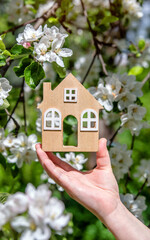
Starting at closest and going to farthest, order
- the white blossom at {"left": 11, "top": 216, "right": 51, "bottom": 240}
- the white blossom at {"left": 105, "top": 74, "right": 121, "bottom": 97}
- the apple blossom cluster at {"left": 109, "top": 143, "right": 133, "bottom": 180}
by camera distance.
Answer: the white blossom at {"left": 11, "top": 216, "right": 51, "bottom": 240} < the white blossom at {"left": 105, "top": 74, "right": 121, "bottom": 97} < the apple blossom cluster at {"left": 109, "top": 143, "right": 133, "bottom": 180}

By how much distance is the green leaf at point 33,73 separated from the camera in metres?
1.09

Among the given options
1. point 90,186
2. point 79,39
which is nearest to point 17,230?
point 90,186

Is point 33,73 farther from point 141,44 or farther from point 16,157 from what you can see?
point 141,44

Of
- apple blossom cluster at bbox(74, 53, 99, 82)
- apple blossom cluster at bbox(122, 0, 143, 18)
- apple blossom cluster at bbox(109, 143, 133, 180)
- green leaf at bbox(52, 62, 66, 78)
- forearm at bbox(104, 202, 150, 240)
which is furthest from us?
apple blossom cluster at bbox(74, 53, 99, 82)

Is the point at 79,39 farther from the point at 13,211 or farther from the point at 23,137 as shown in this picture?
the point at 13,211

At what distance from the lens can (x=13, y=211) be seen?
680 millimetres

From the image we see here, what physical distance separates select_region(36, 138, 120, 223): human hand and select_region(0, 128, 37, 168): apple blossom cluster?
28 cm

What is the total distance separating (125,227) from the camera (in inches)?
35.3

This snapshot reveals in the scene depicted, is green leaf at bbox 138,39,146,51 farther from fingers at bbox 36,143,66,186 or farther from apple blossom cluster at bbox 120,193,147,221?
fingers at bbox 36,143,66,186

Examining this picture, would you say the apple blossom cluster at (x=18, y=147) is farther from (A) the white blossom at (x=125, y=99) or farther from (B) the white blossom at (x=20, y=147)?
(A) the white blossom at (x=125, y=99)

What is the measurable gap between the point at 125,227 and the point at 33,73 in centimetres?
63

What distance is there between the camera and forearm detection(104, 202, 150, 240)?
0.88 metres

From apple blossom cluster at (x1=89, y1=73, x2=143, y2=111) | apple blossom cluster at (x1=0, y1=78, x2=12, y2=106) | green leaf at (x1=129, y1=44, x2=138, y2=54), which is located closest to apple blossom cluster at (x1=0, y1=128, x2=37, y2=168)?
apple blossom cluster at (x1=0, y1=78, x2=12, y2=106)

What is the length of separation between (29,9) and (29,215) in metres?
1.43
